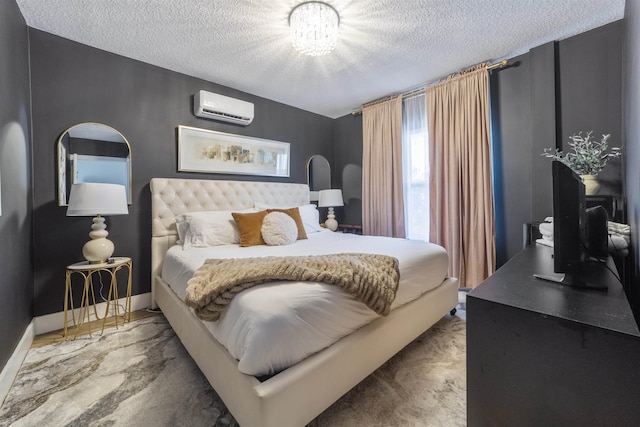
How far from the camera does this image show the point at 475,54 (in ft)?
8.68

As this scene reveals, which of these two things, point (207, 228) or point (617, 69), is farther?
point (207, 228)

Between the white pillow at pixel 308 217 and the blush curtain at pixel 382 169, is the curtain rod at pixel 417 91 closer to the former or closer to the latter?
the blush curtain at pixel 382 169

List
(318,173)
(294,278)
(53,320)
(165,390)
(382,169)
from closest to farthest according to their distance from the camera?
(294,278)
(165,390)
(53,320)
(382,169)
(318,173)

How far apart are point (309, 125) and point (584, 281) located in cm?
376

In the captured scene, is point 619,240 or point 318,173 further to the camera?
point 318,173

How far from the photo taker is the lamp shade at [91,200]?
6.68 ft

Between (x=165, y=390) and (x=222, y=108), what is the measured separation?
108 inches

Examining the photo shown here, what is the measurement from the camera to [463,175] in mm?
2971

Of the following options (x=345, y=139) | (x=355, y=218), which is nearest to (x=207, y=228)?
(x=355, y=218)

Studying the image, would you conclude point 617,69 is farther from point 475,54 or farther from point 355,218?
point 355,218

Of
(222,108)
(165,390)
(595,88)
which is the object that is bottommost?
(165,390)

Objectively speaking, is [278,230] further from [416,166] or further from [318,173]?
[416,166]

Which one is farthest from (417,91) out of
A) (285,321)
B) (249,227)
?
(285,321)

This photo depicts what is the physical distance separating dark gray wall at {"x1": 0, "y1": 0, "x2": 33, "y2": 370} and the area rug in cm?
31
